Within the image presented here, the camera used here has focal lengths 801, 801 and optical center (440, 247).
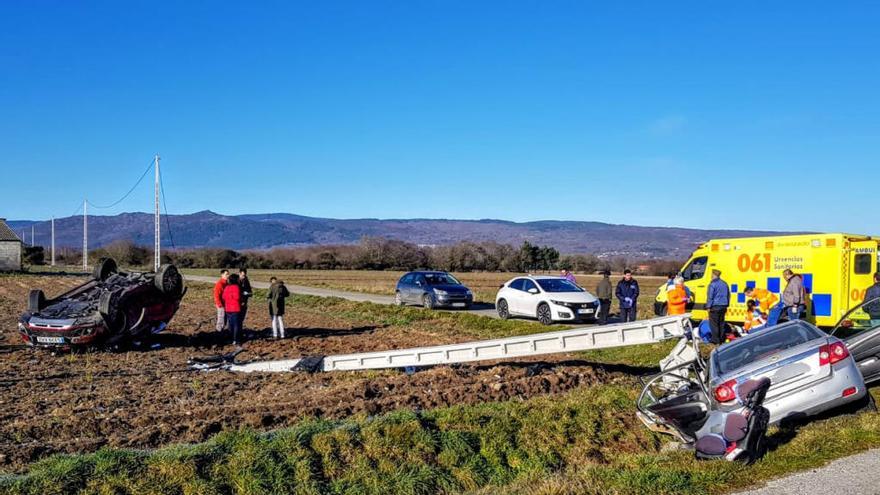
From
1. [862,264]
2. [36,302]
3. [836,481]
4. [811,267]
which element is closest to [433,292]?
[811,267]

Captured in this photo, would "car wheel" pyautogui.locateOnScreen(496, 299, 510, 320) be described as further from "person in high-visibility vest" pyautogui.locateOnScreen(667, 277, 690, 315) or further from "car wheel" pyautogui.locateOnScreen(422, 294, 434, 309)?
"person in high-visibility vest" pyautogui.locateOnScreen(667, 277, 690, 315)

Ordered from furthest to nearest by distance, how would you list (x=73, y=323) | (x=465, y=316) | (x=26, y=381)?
1. (x=465, y=316)
2. (x=73, y=323)
3. (x=26, y=381)

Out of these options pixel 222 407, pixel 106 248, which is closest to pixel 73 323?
pixel 222 407

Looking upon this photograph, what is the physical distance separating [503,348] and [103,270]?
11.4m

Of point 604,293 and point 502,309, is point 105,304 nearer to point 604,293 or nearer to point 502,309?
point 502,309

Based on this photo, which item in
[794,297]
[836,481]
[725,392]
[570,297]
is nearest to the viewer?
[836,481]

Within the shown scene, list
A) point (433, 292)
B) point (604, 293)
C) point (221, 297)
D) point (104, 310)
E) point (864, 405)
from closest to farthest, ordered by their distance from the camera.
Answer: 1. point (864, 405)
2. point (104, 310)
3. point (221, 297)
4. point (604, 293)
5. point (433, 292)

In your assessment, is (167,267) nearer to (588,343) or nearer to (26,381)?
(26,381)

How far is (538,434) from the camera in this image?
993cm

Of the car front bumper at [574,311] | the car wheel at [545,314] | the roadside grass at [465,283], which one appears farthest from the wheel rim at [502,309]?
the roadside grass at [465,283]

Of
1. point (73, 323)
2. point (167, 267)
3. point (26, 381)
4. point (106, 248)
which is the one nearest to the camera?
point (26, 381)

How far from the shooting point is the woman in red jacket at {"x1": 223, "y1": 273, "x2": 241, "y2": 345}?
18.0 meters

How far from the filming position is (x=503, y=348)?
12773 millimetres

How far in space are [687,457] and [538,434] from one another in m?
2.31
